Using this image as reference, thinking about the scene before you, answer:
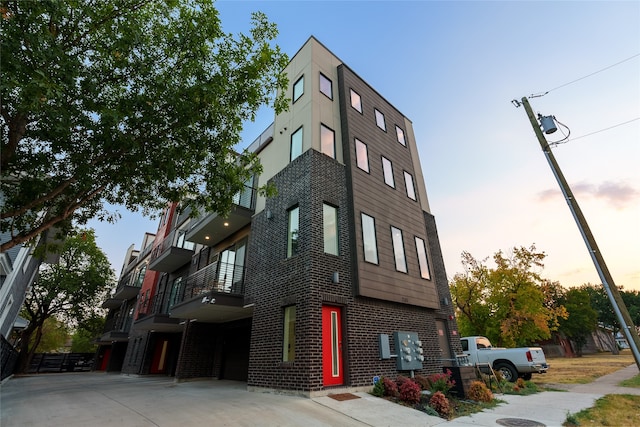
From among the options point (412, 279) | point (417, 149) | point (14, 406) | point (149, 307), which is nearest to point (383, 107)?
point (417, 149)

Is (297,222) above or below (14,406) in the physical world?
above

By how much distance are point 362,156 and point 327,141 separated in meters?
1.80

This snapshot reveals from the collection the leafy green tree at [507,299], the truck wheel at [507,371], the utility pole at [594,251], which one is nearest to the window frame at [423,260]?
the truck wheel at [507,371]

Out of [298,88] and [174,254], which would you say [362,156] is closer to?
[298,88]

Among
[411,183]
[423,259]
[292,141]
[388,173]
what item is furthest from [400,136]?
[423,259]

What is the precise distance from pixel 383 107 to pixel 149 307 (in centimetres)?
2031

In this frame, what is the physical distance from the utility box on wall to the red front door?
238 centimetres

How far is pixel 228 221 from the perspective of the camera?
13242mm

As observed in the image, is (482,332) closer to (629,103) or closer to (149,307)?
(629,103)

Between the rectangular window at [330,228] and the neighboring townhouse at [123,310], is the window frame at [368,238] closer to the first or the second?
the rectangular window at [330,228]

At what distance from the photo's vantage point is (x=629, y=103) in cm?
816

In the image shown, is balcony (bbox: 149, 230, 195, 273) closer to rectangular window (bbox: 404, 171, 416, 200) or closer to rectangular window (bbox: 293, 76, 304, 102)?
rectangular window (bbox: 293, 76, 304, 102)

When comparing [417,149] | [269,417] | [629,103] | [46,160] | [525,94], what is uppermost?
[417,149]

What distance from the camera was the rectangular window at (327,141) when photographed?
459 inches
